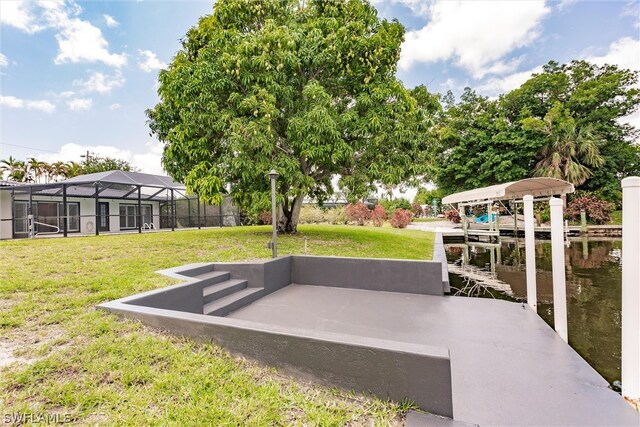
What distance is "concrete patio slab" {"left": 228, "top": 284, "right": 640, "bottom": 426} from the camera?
79.8 inches

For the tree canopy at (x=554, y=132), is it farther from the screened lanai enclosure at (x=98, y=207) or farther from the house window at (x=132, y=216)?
the house window at (x=132, y=216)

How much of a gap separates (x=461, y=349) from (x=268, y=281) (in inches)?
131

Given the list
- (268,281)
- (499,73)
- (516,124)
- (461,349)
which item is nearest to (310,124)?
(268,281)

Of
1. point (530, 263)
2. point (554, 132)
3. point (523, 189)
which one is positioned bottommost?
point (530, 263)

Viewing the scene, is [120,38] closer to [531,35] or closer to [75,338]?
[75,338]

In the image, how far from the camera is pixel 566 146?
1953 centimetres

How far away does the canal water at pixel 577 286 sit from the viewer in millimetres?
3461

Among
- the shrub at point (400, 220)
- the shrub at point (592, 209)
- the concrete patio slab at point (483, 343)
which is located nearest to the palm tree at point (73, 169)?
the shrub at point (400, 220)

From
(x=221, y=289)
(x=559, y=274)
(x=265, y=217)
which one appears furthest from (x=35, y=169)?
(x=559, y=274)

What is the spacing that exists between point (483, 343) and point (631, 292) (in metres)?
1.37

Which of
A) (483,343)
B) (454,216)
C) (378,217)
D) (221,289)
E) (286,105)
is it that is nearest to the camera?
(483,343)

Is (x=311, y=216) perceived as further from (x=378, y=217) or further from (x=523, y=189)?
(x=523, y=189)

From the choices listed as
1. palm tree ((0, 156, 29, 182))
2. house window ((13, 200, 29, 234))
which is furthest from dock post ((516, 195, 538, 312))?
palm tree ((0, 156, 29, 182))

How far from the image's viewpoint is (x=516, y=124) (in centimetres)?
2127
